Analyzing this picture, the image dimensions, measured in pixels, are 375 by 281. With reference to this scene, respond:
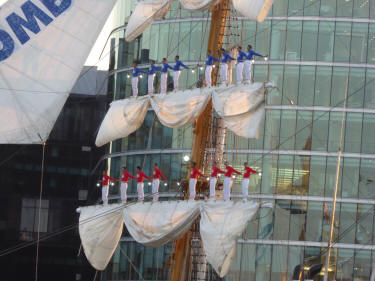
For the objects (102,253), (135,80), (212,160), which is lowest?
(102,253)

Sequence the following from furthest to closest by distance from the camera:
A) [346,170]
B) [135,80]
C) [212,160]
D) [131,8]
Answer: [131,8] < [346,170] < [135,80] < [212,160]

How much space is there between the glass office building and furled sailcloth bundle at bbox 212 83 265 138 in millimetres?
29560

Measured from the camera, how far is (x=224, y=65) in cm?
4684

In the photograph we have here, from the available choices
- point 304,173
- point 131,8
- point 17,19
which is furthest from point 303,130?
point 17,19

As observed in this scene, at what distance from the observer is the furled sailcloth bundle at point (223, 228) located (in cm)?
4494

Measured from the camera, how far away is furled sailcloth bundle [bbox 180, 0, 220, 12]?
48.0 metres

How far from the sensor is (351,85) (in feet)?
258

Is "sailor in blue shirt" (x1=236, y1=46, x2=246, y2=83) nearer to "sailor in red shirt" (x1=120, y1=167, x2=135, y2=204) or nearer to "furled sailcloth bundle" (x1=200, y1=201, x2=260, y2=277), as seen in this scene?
"furled sailcloth bundle" (x1=200, y1=201, x2=260, y2=277)

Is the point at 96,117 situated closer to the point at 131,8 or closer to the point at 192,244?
the point at 131,8

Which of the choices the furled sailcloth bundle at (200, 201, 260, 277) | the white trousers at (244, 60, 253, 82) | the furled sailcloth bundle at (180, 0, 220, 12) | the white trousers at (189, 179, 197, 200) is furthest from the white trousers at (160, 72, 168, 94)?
the furled sailcloth bundle at (200, 201, 260, 277)

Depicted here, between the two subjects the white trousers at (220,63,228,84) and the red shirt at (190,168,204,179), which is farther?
the white trousers at (220,63,228,84)

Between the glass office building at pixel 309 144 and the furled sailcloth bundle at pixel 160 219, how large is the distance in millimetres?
28634

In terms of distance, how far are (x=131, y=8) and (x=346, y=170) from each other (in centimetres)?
1971

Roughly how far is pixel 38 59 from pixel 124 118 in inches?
397
